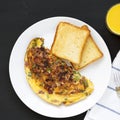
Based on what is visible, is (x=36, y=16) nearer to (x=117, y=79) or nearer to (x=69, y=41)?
(x=69, y=41)

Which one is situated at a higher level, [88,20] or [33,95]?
[88,20]

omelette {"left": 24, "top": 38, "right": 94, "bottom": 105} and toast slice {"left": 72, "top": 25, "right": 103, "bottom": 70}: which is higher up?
toast slice {"left": 72, "top": 25, "right": 103, "bottom": 70}

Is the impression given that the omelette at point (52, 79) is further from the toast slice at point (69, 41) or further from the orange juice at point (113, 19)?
the orange juice at point (113, 19)

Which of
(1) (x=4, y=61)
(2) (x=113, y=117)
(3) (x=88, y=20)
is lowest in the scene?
(2) (x=113, y=117)

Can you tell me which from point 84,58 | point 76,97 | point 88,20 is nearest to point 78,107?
point 76,97

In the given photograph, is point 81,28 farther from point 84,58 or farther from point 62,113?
point 62,113

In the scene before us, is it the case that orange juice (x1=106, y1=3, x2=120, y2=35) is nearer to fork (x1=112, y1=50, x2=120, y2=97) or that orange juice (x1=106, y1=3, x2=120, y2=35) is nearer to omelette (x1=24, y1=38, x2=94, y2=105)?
fork (x1=112, y1=50, x2=120, y2=97)

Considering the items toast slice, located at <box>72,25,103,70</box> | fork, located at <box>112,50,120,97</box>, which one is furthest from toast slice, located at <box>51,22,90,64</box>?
fork, located at <box>112,50,120,97</box>
